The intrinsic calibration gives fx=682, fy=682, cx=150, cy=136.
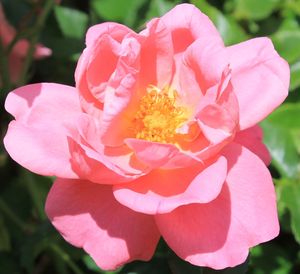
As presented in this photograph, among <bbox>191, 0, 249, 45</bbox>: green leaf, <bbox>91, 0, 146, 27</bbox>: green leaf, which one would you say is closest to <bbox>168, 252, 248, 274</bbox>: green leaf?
<bbox>191, 0, 249, 45</bbox>: green leaf

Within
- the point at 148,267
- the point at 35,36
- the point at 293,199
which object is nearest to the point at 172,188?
Answer: the point at 148,267

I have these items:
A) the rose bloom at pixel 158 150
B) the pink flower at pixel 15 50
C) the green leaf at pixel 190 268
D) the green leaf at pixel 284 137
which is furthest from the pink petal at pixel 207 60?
the pink flower at pixel 15 50

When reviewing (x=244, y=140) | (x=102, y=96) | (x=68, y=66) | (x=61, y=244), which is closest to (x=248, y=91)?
(x=244, y=140)

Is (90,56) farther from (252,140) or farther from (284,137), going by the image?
(284,137)

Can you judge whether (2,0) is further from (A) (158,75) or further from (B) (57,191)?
(B) (57,191)

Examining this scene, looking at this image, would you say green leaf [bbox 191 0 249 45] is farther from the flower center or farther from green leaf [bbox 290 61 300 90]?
the flower center

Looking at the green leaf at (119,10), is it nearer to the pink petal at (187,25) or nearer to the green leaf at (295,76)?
the green leaf at (295,76)
